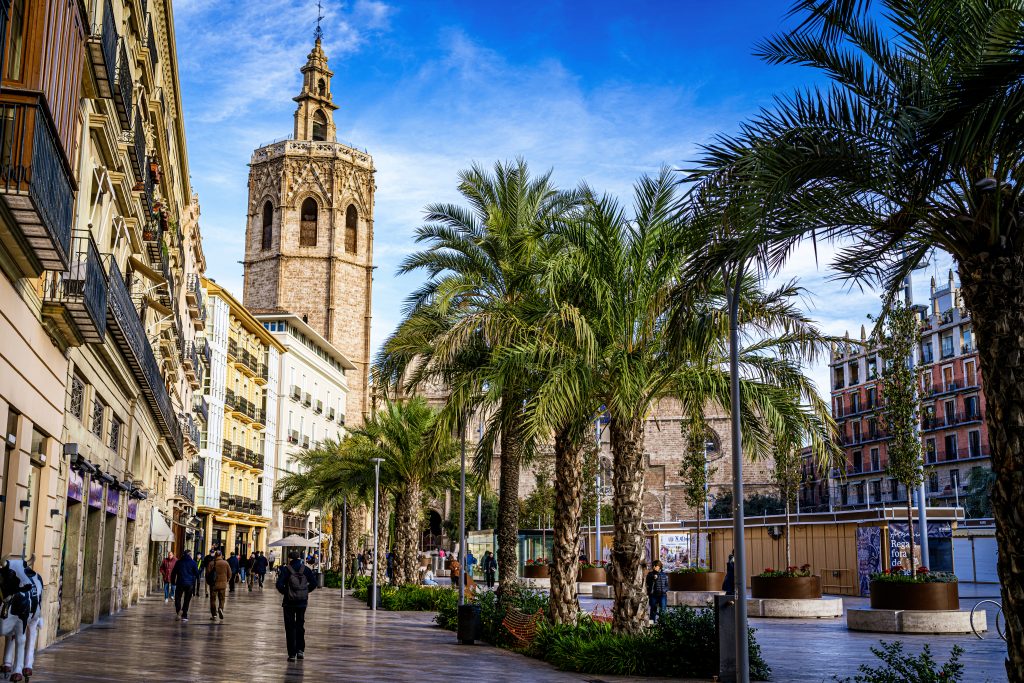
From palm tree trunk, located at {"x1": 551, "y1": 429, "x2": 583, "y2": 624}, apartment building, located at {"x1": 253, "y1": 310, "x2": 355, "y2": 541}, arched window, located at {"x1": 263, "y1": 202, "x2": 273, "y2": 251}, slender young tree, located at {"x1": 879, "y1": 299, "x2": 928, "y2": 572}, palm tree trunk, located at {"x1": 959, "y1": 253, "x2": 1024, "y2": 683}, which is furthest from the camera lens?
arched window, located at {"x1": 263, "y1": 202, "x2": 273, "y2": 251}

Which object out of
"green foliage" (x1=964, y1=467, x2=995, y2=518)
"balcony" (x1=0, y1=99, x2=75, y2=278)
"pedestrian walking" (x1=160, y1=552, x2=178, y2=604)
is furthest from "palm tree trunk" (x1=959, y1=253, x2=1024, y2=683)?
"green foliage" (x1=964, y1=467, x2=995, y2=518)

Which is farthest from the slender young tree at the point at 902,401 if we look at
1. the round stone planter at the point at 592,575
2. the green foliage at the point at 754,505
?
the green foliage at the point at 754,505

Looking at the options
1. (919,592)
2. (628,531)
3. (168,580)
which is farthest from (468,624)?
(168,580)

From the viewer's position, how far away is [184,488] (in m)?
50.0

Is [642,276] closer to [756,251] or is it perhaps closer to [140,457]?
[756,251]

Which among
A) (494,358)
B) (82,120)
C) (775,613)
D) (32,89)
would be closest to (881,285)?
(494,358)

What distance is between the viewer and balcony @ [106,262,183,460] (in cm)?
2028

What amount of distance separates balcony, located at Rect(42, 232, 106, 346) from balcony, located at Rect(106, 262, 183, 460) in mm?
2129

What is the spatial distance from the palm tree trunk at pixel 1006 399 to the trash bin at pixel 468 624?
12.8 metres

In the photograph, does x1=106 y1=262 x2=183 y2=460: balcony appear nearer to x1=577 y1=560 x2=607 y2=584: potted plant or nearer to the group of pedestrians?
the group of pedestrians

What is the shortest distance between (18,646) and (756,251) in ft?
28.3

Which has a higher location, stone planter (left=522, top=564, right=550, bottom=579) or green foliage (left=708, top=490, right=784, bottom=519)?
green foliage (left=708, top=490, right=784, bottom=519)

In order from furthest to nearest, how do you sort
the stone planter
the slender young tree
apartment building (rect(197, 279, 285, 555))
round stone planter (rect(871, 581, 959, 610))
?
apartment building (rect(197, 279, 285, 555))
the stone planter
the slender young tree
round stone planter (rect(871, 581, 959, 610))

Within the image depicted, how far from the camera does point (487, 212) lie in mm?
23062
